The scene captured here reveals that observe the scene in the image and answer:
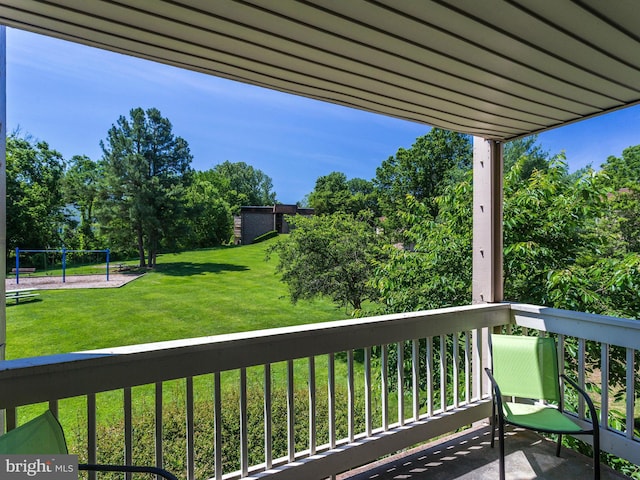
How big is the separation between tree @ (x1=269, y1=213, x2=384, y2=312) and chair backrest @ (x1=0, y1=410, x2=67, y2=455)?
652 cm

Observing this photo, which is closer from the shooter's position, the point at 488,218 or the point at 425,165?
the point at 488,218

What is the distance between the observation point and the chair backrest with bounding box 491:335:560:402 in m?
2.22

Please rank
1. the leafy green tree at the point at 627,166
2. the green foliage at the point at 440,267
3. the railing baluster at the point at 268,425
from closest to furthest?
the railing baluster at the point at 268,425 → the green foliage at the point at 440,267 → the leafy green tree at the point at 627,166

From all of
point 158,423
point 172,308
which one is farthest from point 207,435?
point 172,308

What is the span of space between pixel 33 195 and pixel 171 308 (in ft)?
22.8

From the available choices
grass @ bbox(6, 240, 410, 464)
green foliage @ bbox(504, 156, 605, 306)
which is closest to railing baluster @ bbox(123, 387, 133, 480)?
green foliage @ bbox(504, 156, 605, 306)

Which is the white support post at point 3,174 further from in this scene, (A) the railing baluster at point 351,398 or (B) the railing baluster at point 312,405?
(A) the railing baluster at point 351,398

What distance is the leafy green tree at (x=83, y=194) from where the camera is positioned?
11023mm

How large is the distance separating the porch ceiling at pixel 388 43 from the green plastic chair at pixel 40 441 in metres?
1.36

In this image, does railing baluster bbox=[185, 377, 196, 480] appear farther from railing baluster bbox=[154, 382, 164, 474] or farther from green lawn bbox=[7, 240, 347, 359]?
green lawn bbox=[7, 240, 347, 359]

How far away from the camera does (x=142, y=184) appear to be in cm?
1365

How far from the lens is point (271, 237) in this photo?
994 cm

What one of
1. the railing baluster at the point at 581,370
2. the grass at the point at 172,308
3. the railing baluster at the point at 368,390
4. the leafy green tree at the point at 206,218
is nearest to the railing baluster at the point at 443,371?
the railing baluster at the point at 368,390

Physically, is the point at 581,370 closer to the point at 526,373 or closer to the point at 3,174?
the point at 526,373
